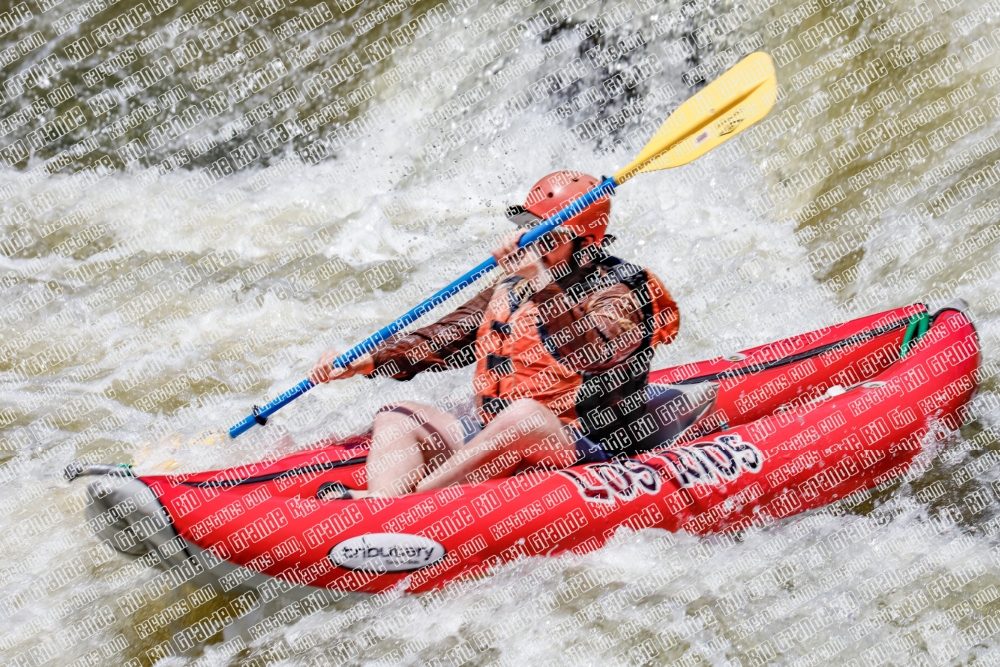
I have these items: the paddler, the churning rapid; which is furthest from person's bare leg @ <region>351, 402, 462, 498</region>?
the churning rapid

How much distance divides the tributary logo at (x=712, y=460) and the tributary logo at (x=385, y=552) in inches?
26.7

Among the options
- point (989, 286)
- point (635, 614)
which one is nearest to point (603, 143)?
point (989, 286)

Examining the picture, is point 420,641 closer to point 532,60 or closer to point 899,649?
point 899,649

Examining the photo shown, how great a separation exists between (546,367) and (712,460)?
0.54m

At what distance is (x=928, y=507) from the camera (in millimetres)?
2607

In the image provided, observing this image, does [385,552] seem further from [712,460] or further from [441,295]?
[712,460]

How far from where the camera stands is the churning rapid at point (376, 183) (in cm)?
382

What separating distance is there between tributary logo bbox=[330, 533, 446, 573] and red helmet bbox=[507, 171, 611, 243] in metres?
0.96

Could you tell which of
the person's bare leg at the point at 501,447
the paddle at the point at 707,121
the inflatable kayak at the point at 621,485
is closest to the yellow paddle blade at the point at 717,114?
the paddle at the point at 707,121

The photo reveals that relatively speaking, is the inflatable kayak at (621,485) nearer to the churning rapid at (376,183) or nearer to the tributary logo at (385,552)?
the tributary logo at (385,552)

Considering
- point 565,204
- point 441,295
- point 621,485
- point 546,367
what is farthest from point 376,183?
point 621,485

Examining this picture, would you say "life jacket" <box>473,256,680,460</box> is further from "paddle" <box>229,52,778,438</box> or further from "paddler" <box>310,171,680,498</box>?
"paddle" <box>229,52,778,438</box>

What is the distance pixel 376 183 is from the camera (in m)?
4.58

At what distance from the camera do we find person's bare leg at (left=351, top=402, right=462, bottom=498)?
2363mm
